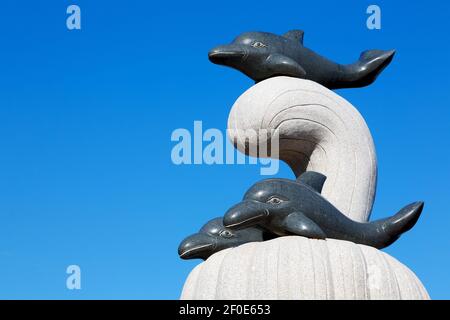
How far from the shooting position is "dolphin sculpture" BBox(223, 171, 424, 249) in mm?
8086

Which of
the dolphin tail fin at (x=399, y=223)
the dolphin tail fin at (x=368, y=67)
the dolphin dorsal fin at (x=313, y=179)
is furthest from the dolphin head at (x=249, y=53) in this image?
the dolphin tail fin at (x=399, y=223)

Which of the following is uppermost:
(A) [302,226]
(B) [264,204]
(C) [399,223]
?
(B) [264,204]

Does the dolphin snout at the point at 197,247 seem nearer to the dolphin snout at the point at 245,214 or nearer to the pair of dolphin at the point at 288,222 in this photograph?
the pair of dolphin at the point at 288,222

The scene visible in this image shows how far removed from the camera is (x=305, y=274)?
24.7 feet

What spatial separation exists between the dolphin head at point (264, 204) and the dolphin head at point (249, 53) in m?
1.54

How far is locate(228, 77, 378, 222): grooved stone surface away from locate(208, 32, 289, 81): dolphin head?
0.73 feet

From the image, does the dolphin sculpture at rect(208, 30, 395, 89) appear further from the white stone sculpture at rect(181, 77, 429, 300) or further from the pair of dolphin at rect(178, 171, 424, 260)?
the pair of dolphin at rect(178, 171, 424, 260)

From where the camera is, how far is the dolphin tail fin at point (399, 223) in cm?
880

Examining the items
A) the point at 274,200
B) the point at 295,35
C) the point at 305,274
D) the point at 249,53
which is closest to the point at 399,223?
the point at 274,200

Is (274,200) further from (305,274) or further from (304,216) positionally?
(305,274)

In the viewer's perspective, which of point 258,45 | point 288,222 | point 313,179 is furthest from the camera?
point 258,45

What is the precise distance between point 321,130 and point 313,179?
1.94 ft

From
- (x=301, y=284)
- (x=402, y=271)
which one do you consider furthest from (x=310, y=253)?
(x=402, y=271)
